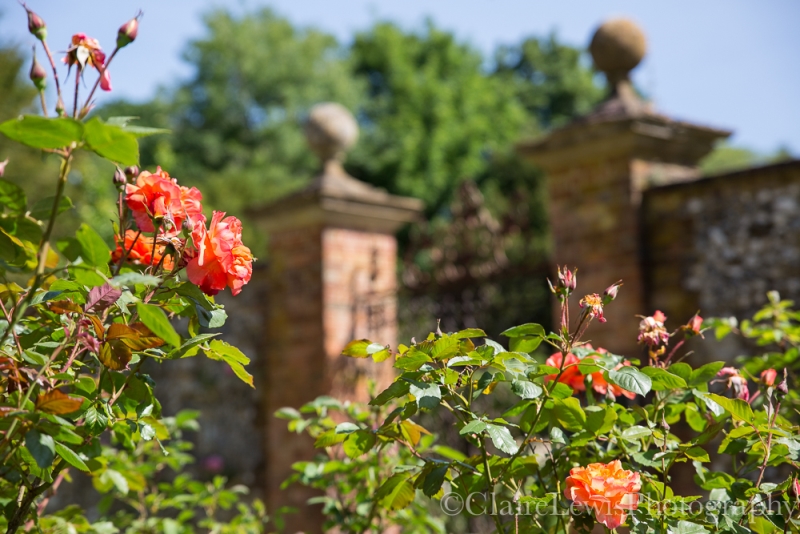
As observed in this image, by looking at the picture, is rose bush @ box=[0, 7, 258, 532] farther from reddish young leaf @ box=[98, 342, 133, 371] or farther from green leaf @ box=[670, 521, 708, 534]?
green leaf @ box=[670, 521, 708, 534]

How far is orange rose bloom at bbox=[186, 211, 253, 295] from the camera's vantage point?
1395 millimetres

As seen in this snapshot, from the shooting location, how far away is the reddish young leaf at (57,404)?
1.24 meters

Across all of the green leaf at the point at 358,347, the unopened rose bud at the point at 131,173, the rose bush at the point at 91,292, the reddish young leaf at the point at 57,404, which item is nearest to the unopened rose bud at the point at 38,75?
the rose bush at the point at 91,292

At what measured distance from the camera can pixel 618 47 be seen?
4020mm

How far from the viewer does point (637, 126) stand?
148 inches

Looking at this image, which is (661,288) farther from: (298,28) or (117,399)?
(298,28)

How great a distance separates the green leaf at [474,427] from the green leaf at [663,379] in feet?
1.12

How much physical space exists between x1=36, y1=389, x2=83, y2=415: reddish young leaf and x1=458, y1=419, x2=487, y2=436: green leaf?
0.62 m

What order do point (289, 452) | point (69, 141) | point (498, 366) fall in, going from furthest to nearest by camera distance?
1. point (289, 452)
2. point (498, 366)
3. point (69, 141)


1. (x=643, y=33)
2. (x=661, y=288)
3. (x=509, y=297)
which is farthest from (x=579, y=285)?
(x=643, y=33)

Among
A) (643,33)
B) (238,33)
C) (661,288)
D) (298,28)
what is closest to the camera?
(661,288)

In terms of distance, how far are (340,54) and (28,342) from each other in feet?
82.4

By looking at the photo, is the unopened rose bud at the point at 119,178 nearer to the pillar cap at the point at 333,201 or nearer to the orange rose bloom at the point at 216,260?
the orange rose bloom at the point at 216,260

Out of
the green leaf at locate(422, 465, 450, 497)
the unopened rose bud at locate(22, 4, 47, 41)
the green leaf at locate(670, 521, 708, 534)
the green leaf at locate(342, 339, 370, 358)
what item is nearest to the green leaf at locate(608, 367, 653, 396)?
the green leaf at locate(670, 521, 708, 534)
